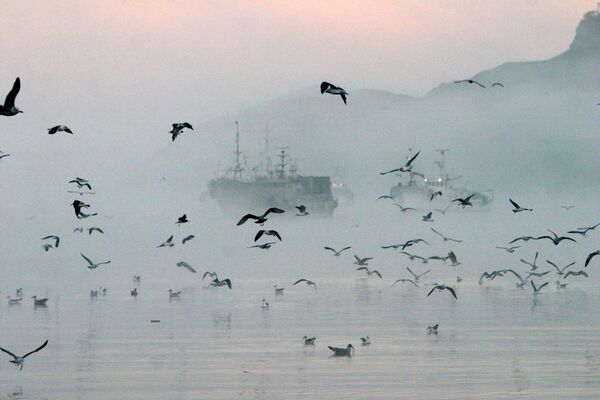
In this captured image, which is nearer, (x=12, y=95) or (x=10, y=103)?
(x=12, y=95)

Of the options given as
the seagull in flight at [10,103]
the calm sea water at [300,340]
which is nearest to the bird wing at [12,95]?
the seagull in flight at [10,103]

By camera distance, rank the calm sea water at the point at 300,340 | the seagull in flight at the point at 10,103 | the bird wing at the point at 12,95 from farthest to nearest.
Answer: the calm sea water at the point at 300,340 → the seagull in flight at the point at 10,103 → the bird wing at the point at 12,95

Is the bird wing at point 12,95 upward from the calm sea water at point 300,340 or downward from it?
upward

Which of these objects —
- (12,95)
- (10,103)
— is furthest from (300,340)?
(12,95)

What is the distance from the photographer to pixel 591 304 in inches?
2817

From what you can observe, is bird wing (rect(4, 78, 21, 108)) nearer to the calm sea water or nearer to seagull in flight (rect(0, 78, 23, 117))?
seagull in flight (rect(0, 78, 23, 117))

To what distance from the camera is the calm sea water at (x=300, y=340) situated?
43000 mm

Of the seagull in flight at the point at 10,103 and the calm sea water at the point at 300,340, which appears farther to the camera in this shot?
the calm sea water at the point at 300,340

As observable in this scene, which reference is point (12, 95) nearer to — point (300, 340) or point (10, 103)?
point (10, 103)

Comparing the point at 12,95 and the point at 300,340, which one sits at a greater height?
the point at 12,95

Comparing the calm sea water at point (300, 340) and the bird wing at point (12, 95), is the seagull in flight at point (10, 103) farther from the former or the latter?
the calm sea water at point (300, 340)

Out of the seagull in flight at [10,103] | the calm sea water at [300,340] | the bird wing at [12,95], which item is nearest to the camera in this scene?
the bird wing at [12,95]

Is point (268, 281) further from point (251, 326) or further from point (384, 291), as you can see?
point (251, 326)

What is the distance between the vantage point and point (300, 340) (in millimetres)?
54469
